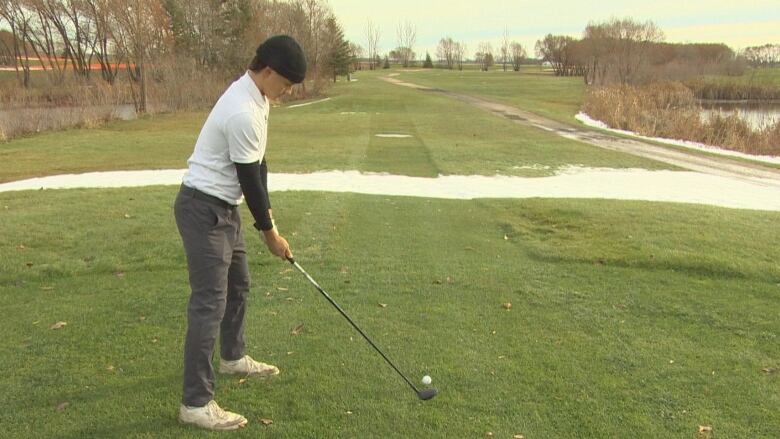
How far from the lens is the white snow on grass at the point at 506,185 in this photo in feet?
38.8

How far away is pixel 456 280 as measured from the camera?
602 cm

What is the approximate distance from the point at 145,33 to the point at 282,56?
37247 mm

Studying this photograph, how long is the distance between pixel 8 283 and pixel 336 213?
442 cm

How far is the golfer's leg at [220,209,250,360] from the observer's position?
3686mm

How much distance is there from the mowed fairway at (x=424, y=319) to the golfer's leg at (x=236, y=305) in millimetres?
243

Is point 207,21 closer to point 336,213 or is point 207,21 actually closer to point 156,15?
point 156,15

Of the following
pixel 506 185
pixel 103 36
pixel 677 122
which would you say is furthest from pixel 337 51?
pixel 506 185

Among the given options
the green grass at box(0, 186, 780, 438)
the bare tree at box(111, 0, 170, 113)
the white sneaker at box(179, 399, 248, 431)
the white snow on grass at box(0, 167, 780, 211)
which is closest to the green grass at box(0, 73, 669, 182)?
the white snow on grass at box(0, 167, 780, 211)

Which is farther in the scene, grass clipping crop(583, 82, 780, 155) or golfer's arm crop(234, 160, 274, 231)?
grass clipping crop(583, 82, 780, 155)

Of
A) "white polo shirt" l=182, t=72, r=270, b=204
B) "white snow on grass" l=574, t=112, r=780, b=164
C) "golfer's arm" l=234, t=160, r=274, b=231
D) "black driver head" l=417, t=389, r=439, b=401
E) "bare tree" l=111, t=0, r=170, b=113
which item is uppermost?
"bare tree" l=111, t=0, r=170, b=113

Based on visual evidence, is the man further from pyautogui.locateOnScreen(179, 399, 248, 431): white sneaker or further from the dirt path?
the dirt path

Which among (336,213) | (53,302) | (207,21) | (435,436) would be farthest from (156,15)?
(435,436)

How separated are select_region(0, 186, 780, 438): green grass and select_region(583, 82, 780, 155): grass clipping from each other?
1689 cm

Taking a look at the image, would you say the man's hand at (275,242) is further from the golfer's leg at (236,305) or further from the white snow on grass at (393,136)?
the white snow on grass at (393,136)
